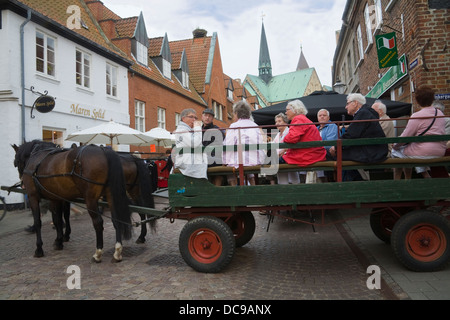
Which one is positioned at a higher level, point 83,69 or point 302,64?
point 302,64

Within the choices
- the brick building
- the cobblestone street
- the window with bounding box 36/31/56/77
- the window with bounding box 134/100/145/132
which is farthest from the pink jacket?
the window with bounding box 134/100/145/132

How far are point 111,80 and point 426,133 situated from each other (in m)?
13.5

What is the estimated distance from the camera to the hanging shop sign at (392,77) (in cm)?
813

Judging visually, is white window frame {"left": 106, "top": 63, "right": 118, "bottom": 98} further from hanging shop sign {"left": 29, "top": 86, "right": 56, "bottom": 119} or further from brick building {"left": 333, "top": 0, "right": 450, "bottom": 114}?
brick building {"left": 333, "top": 0, "right": 450, "bottom": 114}

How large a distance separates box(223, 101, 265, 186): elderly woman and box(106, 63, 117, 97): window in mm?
11511

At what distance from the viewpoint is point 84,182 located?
481 centimetres

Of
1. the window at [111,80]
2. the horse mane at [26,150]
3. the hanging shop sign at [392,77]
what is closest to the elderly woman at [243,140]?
the horse mane at [26,150]

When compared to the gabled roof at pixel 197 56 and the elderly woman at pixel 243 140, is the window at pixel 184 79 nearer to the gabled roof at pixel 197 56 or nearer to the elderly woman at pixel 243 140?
the gabled roof at pixel 197 56

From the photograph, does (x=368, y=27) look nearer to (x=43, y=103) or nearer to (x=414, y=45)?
(x=414, y=45)

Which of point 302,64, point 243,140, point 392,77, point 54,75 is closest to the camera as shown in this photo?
point 243,140

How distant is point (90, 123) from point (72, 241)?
8000 mm

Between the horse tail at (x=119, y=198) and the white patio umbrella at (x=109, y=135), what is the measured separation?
4.95 m

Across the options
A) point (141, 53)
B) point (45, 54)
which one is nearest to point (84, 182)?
point (45, 54)
